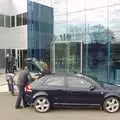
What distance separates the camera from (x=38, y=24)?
26109mm

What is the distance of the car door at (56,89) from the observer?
37.8ft

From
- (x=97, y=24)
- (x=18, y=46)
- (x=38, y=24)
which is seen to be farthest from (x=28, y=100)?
(x=18, y=46)

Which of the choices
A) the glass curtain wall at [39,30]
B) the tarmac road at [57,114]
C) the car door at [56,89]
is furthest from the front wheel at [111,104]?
the glass curtain wall at [39,30]

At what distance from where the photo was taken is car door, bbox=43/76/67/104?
11.5m

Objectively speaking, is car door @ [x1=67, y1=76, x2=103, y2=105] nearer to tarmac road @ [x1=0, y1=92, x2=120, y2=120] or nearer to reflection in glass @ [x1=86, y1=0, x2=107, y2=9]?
tarmac road @ [x1=0, y1=92, x2=120, y2=120]

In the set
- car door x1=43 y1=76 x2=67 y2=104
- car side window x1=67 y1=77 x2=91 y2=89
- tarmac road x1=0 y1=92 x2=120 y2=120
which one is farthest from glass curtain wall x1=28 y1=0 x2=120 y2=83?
tarmac road x1=0 y1=92 x2=120 y2=120

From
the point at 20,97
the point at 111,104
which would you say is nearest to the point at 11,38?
the point at 20,97

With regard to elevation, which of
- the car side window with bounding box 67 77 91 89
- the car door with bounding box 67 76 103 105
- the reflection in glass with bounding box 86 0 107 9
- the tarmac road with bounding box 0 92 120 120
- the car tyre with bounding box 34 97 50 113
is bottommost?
the tarmac road with bounding box 0 92 120 120

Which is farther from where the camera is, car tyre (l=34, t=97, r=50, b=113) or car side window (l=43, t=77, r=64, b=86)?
car side window (l=43, t=77, r=64, b=86)

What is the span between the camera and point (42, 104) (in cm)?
1148

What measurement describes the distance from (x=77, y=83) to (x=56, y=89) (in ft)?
2.64

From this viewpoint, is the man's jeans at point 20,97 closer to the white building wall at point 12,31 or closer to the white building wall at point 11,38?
the white building wall at point 12,31

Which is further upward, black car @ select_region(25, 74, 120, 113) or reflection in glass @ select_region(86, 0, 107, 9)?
reflection in glass @ select_region(86, 0, 107, 9)

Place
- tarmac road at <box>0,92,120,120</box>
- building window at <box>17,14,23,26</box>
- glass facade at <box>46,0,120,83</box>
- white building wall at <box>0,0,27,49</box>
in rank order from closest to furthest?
tarmac road at <box>0,92,120,120</box> → glass facade at <box>46,0,120,83</box> → white building wall at <box>0,0,27,49</box> → building window at <box>17,14,23,26</box>
